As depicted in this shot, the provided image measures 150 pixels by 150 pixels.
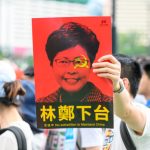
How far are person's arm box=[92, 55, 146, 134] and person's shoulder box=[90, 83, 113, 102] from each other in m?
0.04

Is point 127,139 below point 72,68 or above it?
below

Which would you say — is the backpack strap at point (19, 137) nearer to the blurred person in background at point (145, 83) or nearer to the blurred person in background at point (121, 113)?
the blurred person in background at point (121, 113)

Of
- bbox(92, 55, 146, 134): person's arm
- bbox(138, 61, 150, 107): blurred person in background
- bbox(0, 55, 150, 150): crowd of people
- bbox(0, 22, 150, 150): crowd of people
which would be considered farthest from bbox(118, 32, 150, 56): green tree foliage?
bbox(92, 55, 146, 134): person's arm

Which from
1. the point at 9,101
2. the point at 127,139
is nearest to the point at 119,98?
the point at 127,139

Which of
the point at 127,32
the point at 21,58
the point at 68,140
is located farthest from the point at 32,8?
the point at 68,140

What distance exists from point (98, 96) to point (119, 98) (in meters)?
0.10

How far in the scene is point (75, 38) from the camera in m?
3.03

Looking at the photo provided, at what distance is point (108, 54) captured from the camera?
297 cm

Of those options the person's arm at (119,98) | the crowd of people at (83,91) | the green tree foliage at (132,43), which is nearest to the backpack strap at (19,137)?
the crowd of people at (83,91)

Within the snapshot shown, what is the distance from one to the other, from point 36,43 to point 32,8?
39.6 meters

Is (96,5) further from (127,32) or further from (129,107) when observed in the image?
(127,32)

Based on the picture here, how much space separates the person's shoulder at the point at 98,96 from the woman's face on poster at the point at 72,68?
6 cm

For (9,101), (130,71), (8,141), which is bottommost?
(8,141)

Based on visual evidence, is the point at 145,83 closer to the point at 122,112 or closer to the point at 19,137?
the point at 19,137
